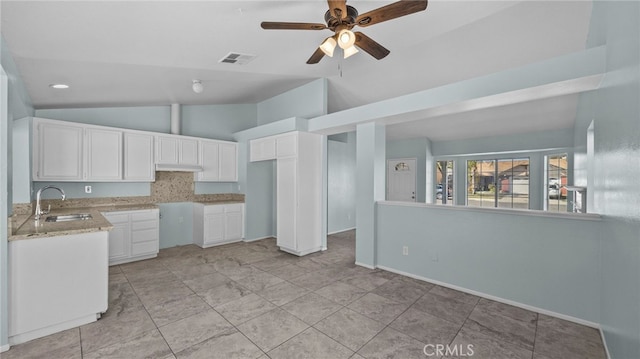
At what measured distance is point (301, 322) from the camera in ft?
8.53

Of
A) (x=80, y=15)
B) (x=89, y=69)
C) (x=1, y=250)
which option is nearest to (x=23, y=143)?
(x=89, y=69)

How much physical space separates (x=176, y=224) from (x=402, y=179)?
6012 millimetres

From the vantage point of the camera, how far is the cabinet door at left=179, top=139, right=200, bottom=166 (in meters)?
5.16

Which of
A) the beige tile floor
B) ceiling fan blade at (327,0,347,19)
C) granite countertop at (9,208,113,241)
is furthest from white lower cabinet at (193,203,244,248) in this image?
ceiling fan blade at (327,0,347,19)

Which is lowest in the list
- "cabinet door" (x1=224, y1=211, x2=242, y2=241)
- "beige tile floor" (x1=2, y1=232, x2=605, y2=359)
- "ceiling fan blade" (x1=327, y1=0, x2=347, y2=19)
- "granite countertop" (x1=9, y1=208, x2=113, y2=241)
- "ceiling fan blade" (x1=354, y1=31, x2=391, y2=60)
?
"beige tile floor" (x1=2, y1=232, x2=605, y2=359)

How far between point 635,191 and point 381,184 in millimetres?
2856

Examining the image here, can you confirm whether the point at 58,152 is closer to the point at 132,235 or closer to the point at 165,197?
the point at 132,235

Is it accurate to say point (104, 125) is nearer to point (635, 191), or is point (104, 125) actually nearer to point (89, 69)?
point (89, 69)

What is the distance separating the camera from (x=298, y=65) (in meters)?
4.16

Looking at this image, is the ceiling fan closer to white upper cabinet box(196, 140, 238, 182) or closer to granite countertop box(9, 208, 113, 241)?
granite countertop box(9, 208, 113, 241)

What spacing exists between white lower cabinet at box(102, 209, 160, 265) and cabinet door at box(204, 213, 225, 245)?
0.85 m

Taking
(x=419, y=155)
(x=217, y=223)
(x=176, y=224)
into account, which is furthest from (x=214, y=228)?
(x=419, y=155)

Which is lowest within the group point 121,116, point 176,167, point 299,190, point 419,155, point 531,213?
point 531,213

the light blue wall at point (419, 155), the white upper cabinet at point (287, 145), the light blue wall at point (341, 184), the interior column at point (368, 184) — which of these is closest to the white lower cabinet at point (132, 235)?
the white upper cabinet at point (287, 145)
